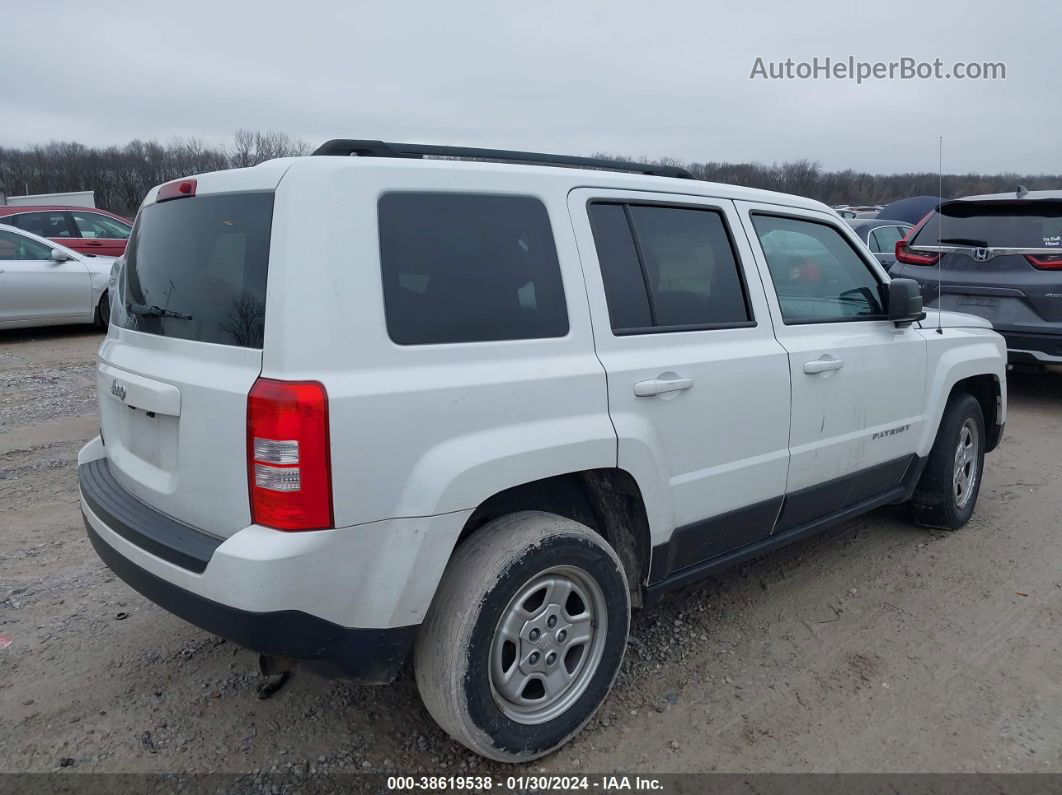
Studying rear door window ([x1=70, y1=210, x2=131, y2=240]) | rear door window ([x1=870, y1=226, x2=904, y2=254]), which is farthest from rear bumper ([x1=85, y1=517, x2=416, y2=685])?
rear door window ([x1=70, y1=210, x2=131, y2=240])

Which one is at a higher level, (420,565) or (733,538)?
(420,565)

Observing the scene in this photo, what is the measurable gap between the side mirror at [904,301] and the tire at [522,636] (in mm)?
2048

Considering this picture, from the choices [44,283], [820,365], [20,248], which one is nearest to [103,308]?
[44,283]

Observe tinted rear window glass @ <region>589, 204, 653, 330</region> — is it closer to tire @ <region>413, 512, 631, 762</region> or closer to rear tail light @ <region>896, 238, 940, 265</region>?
tire @ <region>413, 512, 631, 762</region>

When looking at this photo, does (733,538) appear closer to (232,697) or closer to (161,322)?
(232,697)

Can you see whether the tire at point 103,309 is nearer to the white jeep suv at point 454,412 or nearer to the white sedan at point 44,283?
the white sedan at point 44,283

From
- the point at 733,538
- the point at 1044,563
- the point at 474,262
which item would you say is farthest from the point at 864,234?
the point at 474,262

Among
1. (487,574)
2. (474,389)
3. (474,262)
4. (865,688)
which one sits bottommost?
(865,688)

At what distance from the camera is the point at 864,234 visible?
12.1m

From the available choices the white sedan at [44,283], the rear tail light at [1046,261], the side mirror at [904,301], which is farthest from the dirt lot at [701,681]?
the white sedan at [44,283]

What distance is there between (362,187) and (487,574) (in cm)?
118

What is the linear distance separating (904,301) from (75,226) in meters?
12.8

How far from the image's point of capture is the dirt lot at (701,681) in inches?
104

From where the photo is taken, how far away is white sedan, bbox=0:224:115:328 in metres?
9.24
